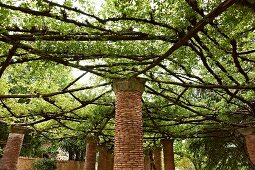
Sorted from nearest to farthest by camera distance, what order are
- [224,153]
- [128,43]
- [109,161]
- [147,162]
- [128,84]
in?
[128,43] < [128,84] < [224,153] < [109,161] < [147,162]

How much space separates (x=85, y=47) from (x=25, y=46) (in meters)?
1.41

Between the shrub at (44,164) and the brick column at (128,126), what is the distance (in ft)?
68.4

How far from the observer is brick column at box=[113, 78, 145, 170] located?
24.2 ft

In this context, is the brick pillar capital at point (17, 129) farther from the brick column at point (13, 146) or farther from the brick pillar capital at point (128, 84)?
the brick pillar capital at point (128, 84)

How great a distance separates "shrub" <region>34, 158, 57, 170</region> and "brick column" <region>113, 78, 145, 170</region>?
20836mm

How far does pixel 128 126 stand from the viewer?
25.1ft

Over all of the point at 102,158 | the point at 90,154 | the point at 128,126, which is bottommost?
the point at 128,126

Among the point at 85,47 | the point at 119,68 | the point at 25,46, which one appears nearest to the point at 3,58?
the point at 25,46

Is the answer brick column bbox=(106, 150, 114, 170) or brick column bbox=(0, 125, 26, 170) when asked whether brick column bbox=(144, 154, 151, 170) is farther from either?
brick column bbox=(0, 125, 26, 170)

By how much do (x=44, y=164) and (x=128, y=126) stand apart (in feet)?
69.9

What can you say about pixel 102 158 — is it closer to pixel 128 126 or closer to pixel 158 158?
pixel 158 158

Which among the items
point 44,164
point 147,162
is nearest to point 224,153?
point 147,162

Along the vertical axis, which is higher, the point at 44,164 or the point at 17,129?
the point at 17,129

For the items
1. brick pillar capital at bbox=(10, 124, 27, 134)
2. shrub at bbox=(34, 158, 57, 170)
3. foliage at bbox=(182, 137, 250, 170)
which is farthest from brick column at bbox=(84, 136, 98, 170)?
shrub at bbox=(34, 158, 57, 170)
